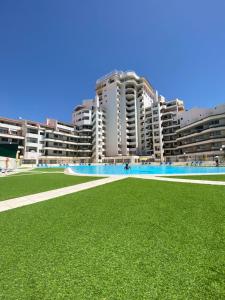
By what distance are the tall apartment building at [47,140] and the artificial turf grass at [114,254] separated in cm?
5696

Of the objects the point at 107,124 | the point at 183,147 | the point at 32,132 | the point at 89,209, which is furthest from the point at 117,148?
the point at 89,209

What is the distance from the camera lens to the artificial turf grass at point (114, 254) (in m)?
2.29

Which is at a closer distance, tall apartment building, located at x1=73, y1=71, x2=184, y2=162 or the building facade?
the building facade

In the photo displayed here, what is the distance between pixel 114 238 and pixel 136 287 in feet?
5.02

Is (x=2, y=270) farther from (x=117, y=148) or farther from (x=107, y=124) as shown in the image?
(x=107, y=124)

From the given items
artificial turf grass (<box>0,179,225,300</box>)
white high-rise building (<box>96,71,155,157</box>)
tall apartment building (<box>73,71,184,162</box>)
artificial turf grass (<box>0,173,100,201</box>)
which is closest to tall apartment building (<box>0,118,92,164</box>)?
tall apartment building (<box>73,71,184,162</box>)

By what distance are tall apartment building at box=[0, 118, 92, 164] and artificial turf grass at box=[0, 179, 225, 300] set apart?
2243 inches

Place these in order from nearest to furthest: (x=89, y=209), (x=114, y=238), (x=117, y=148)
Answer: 1. (x=114, y=238)
2. (x=89, y=209)
3. (x=117, y=148)

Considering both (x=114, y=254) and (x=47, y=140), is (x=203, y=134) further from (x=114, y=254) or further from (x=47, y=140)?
(x=114, y=254)

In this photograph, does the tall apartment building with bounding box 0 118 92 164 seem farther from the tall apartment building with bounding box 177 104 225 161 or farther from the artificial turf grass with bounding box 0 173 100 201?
the artificial turf grass with bounding box 0 173 100 201

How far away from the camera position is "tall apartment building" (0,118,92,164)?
2488 inches

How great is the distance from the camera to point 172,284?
2.34m

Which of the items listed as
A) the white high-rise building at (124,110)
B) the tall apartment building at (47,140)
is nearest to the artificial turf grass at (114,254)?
the tall apartment building at (47,140)

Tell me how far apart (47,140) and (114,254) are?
72.3m
